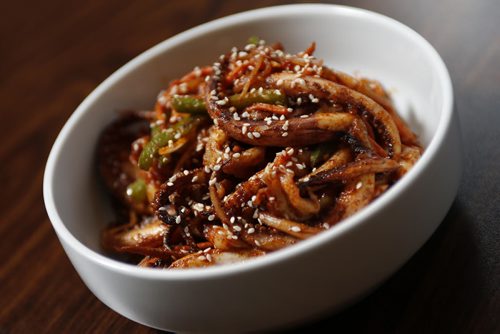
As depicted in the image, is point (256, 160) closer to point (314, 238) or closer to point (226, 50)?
point (314, 238)

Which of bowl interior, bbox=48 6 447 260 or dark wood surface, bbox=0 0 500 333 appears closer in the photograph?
dark wood surface, bbox=0 0 500 333

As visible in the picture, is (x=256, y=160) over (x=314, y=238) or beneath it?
beneath

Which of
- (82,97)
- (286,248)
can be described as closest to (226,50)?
(82,97)

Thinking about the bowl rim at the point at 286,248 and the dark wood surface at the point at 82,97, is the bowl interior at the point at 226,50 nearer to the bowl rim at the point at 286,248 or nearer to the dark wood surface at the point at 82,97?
Result: the bowl rim at the point at 286,248

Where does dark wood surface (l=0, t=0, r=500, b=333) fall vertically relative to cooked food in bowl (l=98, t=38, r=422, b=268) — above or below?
below

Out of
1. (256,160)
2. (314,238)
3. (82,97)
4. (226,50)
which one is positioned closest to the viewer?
(314,238)

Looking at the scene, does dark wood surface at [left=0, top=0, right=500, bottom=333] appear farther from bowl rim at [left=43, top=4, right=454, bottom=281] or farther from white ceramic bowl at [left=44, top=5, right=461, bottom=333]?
bowl rim at [left=43, top=4, right=454, bottom=281]

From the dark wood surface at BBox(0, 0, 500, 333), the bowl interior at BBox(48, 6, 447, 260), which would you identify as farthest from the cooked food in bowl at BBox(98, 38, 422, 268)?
the dark wood surface at BBox(0, 0, 500, 333)
